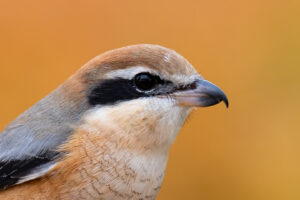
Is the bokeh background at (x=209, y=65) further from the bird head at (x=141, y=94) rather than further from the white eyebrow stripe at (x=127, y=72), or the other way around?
the white eyebrow stripe at (x=127, y=72)

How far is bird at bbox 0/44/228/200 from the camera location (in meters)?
2.03

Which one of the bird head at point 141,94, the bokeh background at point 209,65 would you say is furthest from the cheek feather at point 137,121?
the bokeh background at point 209,65

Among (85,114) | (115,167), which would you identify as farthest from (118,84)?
(115,167)

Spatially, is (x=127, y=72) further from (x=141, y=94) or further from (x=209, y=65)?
(x=209, y=65)

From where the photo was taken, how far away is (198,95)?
87.0 inches

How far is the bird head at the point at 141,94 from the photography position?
6.93 feet

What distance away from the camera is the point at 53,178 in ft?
6.63

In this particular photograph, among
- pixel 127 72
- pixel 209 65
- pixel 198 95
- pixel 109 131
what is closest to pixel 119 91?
pixel 127 72

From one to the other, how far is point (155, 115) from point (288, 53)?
6.92 ft

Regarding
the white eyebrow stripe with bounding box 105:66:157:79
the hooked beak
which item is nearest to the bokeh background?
the hooked beak

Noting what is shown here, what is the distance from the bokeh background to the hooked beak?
5.00ft

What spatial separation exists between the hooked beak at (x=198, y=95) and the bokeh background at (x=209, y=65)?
1.52m

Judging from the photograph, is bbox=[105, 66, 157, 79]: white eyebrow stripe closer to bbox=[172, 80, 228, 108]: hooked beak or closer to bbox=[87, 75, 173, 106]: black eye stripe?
bbox=[87, 75, 173, 106]: black eye stripe

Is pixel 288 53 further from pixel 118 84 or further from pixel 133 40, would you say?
pixel 118 84
